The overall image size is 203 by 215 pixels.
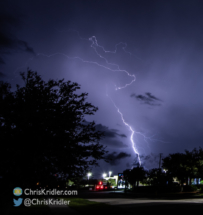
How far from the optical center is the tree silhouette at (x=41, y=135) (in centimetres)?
723

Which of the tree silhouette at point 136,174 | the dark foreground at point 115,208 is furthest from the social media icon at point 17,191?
the tree silhouette at point 136,174

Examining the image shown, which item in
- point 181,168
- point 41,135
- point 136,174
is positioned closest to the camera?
point 41,135

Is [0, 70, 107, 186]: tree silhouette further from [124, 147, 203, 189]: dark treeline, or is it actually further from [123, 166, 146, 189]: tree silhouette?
[123, 166, 146, 189]: tree silhouette

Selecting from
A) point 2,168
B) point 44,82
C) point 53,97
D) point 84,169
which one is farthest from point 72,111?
point 2,168

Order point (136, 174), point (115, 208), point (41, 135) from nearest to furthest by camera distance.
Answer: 1. point (41, 135)
2. point (115, 208)
3. point (136, 174)

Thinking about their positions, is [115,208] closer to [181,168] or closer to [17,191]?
[17,191]

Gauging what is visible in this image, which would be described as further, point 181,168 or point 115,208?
point 181,168

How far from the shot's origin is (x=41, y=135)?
7.61 meters

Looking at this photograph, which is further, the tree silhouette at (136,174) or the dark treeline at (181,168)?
the tree silhouette at (136,174)

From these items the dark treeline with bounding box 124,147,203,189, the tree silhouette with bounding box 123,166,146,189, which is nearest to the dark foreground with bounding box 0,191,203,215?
the dark treeline with bounding box 124,147,203,189

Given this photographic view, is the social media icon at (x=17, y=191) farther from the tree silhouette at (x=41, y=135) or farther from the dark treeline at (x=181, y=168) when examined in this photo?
the dark treeline at (x=181, y=168)

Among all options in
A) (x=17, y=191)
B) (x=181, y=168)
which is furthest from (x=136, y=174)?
(x=17, y=191)

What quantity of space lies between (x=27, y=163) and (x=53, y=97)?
102 inches

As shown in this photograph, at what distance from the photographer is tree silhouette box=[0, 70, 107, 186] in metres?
7.23
